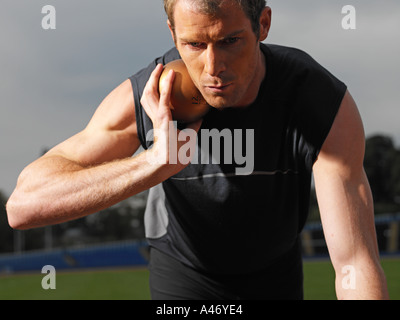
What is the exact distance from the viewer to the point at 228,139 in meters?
2.87

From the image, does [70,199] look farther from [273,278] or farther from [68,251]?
[68,251]

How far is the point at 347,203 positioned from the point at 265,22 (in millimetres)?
1077

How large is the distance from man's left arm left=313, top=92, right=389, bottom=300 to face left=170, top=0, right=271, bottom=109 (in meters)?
0.62

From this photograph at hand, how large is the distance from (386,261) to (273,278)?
22104mm

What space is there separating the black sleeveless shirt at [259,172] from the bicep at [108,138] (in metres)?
0.06

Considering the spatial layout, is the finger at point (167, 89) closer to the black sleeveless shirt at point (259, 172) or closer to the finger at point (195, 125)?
the finger at point (195, 125)

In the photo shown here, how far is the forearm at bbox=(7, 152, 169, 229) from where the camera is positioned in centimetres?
245

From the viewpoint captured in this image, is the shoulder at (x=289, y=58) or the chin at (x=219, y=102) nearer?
the chin at (x=219, y=102)

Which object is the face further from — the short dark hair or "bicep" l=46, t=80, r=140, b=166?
"bicep" l=46, t=80, r=140, b=166

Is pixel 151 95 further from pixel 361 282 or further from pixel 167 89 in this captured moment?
pixel 361 282

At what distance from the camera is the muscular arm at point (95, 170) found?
2.46m

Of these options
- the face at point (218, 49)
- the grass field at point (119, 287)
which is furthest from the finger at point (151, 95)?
the grass field at point (119, 287)
